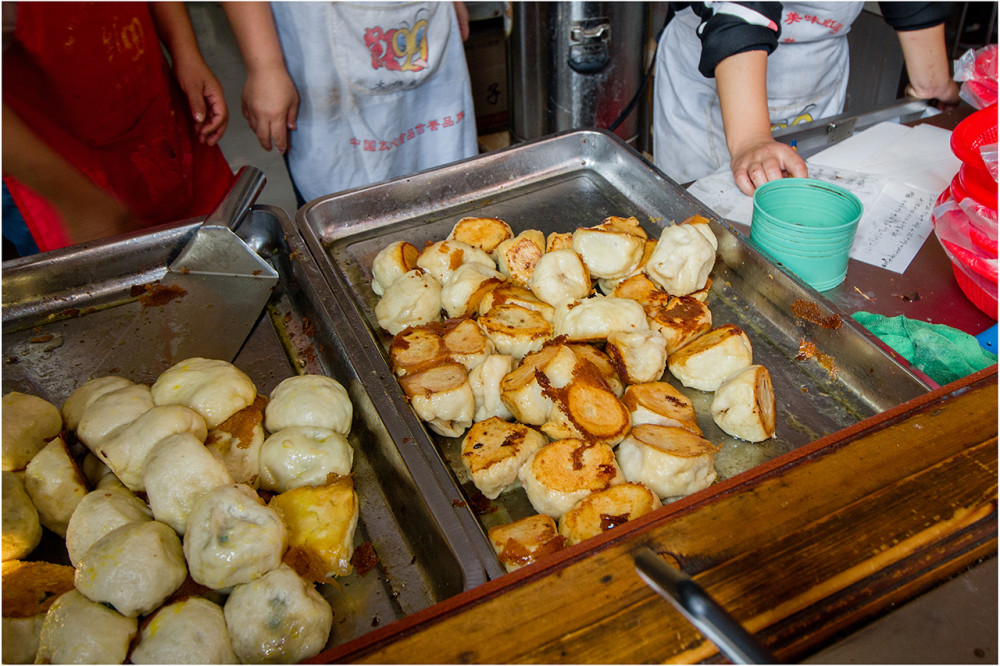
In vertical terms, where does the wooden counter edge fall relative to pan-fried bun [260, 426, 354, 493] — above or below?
above

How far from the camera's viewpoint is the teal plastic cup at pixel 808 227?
5.39 ft

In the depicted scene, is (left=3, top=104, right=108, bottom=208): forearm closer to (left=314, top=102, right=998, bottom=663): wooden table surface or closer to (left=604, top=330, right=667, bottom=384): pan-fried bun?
(left=604, top=330, right=667, bottom=384): pan-fried bun

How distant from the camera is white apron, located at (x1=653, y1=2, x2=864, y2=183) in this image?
2629 millimetres

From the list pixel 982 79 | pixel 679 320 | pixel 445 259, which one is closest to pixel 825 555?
pixel 679 320

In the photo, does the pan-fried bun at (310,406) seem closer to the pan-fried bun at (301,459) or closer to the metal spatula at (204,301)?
the pan-fried bun at (301,459)

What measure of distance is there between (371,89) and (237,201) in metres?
1.05

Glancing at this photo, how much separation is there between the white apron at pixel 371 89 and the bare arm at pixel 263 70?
0.11 metres

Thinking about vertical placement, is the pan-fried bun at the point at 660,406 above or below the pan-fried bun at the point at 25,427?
below

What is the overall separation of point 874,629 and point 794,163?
5.38ft

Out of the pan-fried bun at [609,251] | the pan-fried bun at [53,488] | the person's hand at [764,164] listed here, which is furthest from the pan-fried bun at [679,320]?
the pan-fried bun at [53,488]

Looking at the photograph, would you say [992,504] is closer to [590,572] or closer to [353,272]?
[590,572]

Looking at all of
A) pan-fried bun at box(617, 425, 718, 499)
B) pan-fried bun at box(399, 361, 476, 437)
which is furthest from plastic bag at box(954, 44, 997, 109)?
pan-fried bun at box(399, 361, 476, 437)

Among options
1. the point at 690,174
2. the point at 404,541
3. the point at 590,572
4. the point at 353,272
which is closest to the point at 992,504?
the point at 590,572

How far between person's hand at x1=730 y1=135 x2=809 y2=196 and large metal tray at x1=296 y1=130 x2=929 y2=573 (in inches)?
10.0
